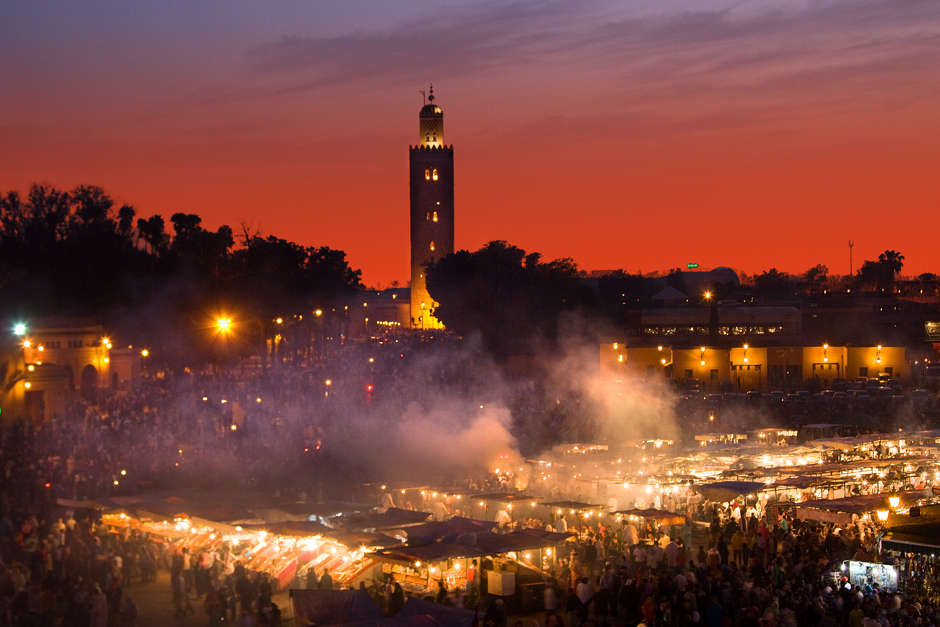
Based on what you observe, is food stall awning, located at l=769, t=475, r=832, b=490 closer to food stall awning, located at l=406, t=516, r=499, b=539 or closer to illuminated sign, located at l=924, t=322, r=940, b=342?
food stall awning, located at l=406, t=516, r=499, b=539

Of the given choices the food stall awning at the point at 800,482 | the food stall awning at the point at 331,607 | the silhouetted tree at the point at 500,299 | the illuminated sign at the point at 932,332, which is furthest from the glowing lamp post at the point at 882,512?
the illuminated sign at the point at 932,332

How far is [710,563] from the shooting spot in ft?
55.1

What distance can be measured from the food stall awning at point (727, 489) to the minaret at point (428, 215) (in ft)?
246

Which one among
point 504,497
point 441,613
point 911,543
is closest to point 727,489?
point 504,497

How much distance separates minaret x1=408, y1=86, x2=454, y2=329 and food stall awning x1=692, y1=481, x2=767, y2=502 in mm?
74841

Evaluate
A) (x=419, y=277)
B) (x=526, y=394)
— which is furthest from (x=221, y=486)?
(x=419, y=277)

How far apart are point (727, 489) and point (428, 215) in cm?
8005

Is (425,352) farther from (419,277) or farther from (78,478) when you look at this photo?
(419,277)

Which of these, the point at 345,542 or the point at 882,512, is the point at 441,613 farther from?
the point at 882,512

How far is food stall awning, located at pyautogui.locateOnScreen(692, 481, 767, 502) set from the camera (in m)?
19.3

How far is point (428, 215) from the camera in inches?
3863

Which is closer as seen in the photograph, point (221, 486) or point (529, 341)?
point (221, 486)

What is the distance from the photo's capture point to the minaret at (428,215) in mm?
97125

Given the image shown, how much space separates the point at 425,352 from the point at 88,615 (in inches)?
1541
